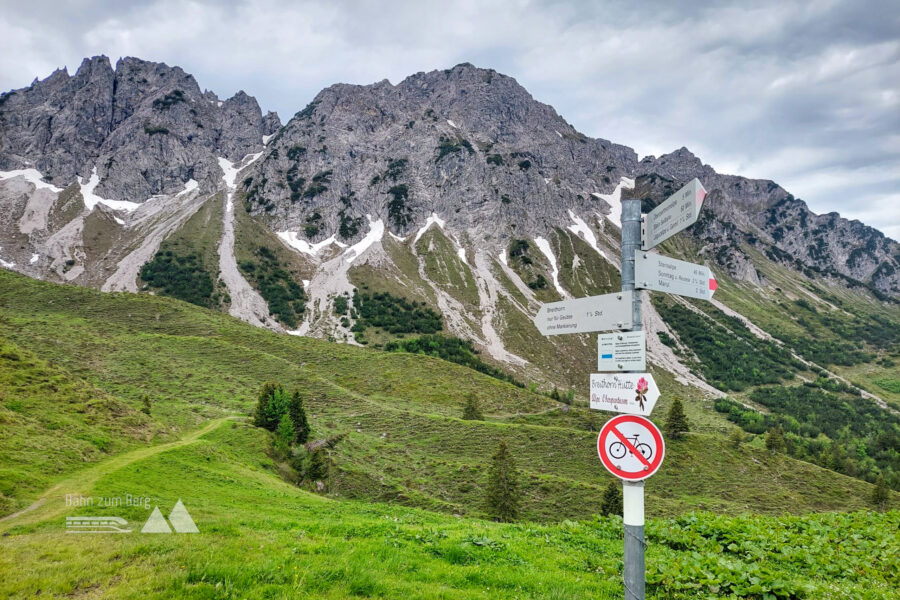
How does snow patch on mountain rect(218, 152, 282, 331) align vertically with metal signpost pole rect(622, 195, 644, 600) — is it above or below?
above

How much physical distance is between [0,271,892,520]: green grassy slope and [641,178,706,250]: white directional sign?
77.2 feet

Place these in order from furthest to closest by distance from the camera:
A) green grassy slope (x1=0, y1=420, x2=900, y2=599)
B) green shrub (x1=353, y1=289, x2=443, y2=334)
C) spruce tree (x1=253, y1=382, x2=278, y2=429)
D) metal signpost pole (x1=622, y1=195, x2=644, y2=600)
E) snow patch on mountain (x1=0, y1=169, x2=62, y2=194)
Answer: snow patch on mountain (x1=0, y1=169, x2=62, y2=194) → green shrub (x1=353, y1=289, x2=443, y2=334) → spruce tree (x1=253, y1=382, x2=278, y2=429) → green grassy slope (x1=0, y1=420, x2=900, y2=599) → metal signpost pole (x1=622, y1=195, x2=644, y2=600)

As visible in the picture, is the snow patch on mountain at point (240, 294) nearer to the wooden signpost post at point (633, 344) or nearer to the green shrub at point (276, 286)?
the green shrub at point (276, 286)

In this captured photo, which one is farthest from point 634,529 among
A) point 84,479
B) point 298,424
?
point 298,424

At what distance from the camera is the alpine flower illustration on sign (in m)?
4.86

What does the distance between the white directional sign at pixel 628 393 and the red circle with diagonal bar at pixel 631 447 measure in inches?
5.1

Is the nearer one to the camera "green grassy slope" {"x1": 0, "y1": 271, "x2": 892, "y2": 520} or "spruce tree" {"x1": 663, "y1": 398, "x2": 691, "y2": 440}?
"green grassy slope" {"x1": 0, "y1": 271, "x2": 892, "y2": 520}

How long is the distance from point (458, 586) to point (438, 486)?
3732cm

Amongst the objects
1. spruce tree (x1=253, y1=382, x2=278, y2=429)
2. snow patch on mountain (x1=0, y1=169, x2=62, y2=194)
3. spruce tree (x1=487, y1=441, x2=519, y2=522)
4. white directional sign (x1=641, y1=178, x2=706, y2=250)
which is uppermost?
snow patch on mountain (x1=0, y1=169, x2=62, y2=194)

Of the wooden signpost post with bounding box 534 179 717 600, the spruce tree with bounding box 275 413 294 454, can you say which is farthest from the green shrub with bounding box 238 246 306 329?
the wooden signpost post with bounding box 534 179 717 600

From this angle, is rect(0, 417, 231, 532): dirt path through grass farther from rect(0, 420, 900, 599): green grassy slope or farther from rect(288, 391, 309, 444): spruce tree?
rect(288, 391, 309, 444): spruce tree

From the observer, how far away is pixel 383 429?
5781 cm

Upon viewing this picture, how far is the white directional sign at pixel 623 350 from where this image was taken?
5.12m

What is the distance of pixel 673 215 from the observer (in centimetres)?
561
